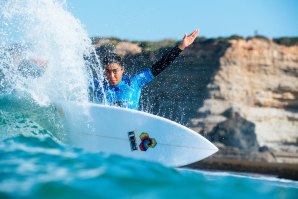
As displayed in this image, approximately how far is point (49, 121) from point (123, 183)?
10.6ft

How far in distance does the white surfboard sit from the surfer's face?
0.53 m

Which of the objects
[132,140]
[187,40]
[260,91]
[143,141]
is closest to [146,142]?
[143,141]

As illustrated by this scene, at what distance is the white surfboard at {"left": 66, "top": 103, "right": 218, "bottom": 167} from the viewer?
5371 millimetres

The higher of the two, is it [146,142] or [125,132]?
[125,132]

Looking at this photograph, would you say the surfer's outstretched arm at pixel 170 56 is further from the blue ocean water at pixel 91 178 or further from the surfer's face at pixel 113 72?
the blue ocean water at pixel 91 178

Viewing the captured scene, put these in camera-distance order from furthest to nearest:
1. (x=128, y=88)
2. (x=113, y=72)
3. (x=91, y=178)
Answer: (x=128, y=88) → (x=113, y=72) → (x=91, y=178)

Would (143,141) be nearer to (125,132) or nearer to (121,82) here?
(125,132)

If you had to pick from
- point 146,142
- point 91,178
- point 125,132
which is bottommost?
point 91,178

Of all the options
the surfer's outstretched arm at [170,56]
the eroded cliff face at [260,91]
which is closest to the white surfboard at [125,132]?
the surfer's outstretched arm at [170,56]

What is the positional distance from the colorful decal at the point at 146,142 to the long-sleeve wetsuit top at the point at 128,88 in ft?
2.19

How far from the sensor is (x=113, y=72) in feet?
18.7

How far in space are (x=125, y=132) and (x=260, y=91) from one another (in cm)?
1627

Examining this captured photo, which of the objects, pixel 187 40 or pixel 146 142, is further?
pixel 187 40

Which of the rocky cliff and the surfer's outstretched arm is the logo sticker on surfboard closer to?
the surfer's outstretched arm
